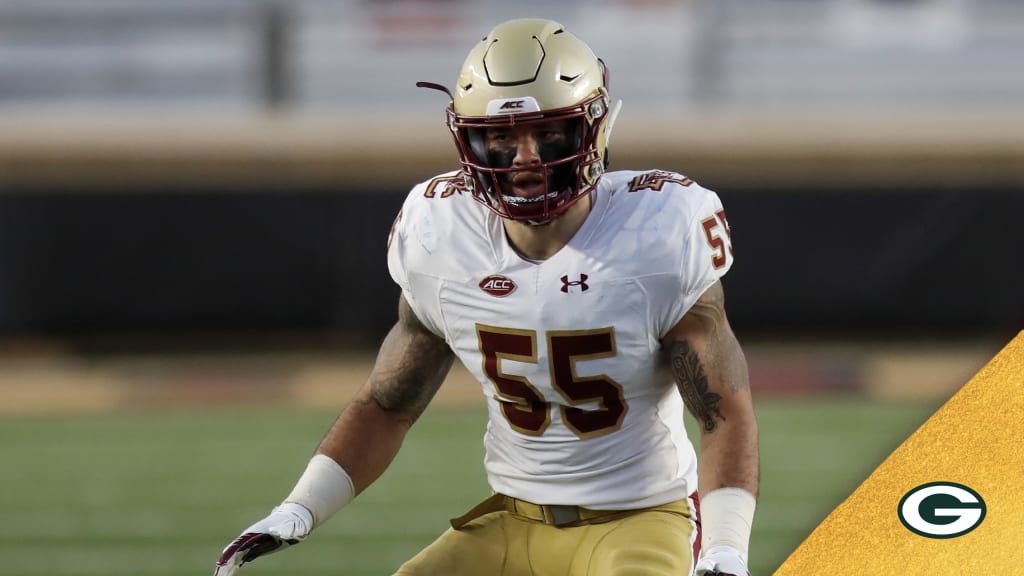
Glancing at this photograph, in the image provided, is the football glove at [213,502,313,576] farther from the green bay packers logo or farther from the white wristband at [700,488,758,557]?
the green bay packers logo

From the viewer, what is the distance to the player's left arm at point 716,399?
254 centimetres

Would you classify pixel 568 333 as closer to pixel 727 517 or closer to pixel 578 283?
pixel 578 283

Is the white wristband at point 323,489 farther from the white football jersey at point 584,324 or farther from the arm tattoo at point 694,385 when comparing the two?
the arm tattoo at point 694,385

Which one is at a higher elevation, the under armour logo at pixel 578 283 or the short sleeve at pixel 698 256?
the short sleeve at pixel 698 256

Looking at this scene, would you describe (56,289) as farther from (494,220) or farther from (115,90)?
(494,220)

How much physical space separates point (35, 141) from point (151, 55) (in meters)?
2.79

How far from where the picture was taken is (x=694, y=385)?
102 inches

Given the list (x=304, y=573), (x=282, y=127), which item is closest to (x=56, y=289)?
(x=282, y=127)

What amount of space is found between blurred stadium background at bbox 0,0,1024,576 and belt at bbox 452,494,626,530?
10.2ft

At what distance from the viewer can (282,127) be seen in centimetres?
912

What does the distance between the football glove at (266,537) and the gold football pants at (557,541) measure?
0.20 meters

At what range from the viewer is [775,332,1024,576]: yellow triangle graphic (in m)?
3.07

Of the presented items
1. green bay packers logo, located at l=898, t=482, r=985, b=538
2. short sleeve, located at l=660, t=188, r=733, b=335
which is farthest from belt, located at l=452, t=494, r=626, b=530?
green bay packers logo, located at l=898, t=482, r=985, b=538

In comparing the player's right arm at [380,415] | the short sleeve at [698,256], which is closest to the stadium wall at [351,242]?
the player's right arm at [380,415]
